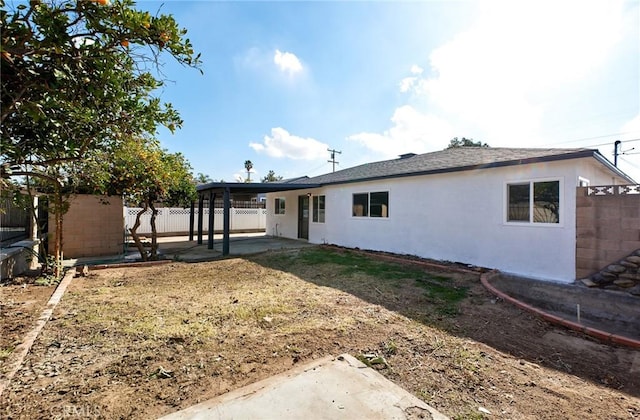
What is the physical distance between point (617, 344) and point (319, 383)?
4.03m

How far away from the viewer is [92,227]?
9836 millimetres

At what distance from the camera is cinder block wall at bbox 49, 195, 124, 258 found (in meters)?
9.41

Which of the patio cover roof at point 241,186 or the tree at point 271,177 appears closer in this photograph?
the patio cover roof at point 241,186

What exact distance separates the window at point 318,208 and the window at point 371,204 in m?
2.15

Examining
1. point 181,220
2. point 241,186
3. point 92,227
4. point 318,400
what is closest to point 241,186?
point 241,186

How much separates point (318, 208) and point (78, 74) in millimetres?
11368

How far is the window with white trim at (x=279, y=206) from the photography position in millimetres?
16859

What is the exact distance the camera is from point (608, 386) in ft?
9.48

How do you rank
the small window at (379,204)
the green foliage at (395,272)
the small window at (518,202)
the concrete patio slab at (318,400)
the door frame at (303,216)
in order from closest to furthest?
the concrete patio slab at (318,400) < the green foliage at (395,272) < the small window at (518,202) < the small window at (379,204) < the door frame at (303,216)

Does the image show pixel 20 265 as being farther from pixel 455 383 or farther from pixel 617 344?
pixel 617 344

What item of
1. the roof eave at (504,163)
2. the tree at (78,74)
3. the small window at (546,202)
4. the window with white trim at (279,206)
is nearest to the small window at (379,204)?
the roof eave at (504,163)

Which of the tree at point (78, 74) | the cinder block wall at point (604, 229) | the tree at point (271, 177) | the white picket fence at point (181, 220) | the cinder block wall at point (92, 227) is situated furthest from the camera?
the tree at point (271, 177)

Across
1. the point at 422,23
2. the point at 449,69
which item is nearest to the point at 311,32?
the point at 422,23

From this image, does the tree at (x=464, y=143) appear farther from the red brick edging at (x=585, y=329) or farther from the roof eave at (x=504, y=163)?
the red brick edging at (x=585, y=329)
